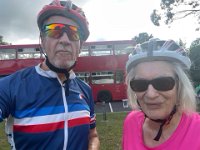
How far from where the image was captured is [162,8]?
2469cm

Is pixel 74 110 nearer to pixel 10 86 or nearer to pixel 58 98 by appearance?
pixel 58 98

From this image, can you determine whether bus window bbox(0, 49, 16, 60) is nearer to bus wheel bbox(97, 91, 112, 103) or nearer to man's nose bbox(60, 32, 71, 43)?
bus wheel bbox(97, 91, 112, 103)

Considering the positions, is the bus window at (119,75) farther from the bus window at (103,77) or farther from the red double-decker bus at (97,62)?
the bus window at (103,77)

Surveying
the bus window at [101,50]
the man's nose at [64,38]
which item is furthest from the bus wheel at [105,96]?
the man's nose at [64,38]

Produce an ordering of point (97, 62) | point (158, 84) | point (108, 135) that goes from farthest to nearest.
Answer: point (97, 62) < point (108, 135) < point (158, 84)

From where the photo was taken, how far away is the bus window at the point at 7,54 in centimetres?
1970

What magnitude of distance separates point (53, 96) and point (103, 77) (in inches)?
712

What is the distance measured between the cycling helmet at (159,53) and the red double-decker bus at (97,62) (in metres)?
17.0

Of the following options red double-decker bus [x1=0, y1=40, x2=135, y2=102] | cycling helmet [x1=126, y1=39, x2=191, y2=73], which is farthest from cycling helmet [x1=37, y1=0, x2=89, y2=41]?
red double-decker bus [x1=0, y1=40, x2=135, y2=102]

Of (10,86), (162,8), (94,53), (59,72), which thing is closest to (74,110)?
(59,72)

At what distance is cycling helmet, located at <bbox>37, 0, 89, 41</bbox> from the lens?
2.69 metres

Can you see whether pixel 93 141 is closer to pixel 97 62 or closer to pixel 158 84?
pixel 158 84

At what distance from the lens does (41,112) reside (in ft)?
8.15

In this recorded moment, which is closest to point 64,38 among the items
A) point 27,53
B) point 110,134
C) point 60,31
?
point 60,31
